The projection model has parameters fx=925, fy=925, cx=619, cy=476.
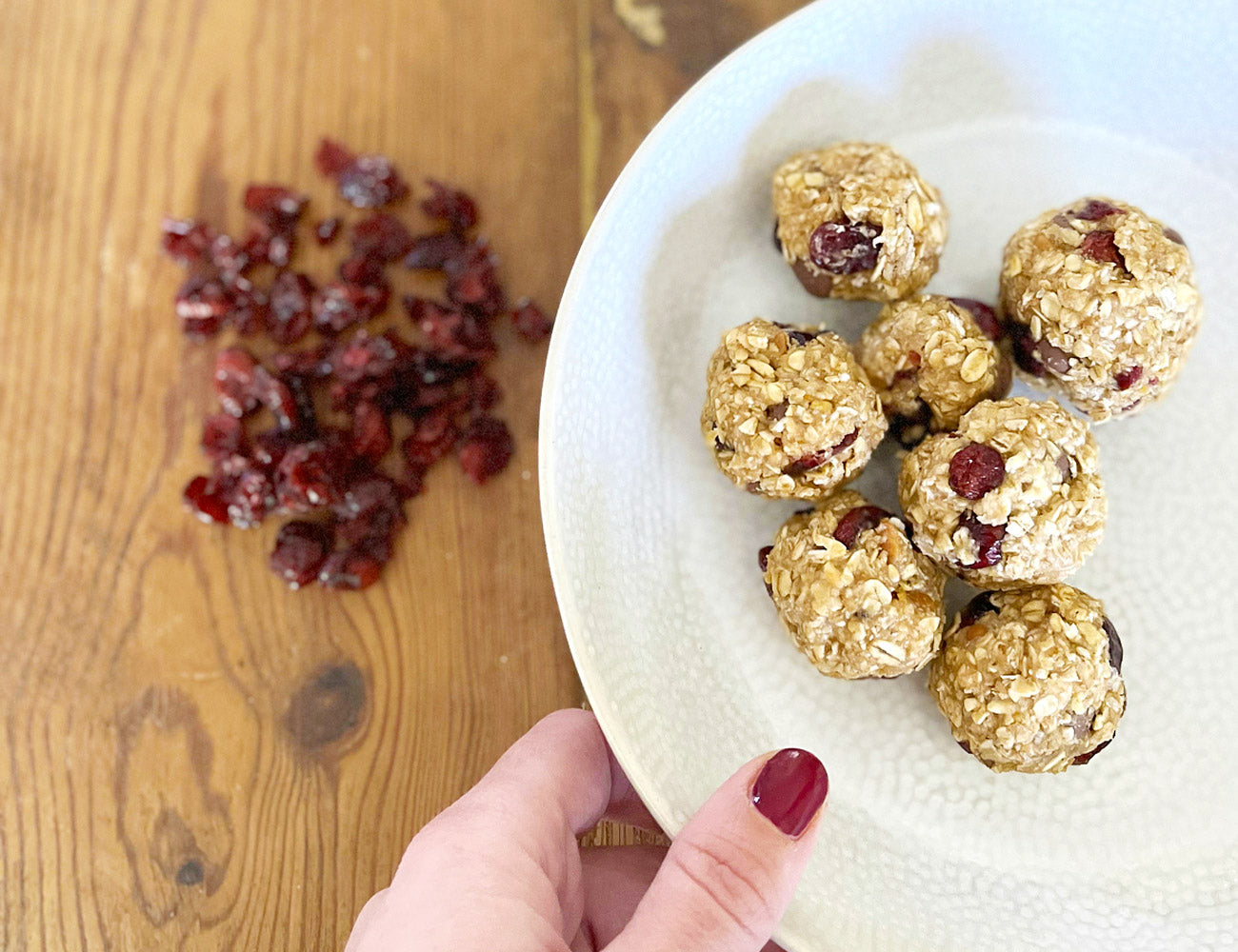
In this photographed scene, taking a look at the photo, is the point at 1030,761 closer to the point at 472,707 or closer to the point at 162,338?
the point at 472,707

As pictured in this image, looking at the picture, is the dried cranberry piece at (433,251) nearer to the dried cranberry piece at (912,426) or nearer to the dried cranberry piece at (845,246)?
the dried cranberry piece at (845,246)

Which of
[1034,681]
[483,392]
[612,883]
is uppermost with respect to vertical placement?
[483,392]

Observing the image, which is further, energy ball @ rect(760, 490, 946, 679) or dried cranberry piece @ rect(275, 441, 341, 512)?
dried cranberry piece @ rect(275, 441, 341, 512)

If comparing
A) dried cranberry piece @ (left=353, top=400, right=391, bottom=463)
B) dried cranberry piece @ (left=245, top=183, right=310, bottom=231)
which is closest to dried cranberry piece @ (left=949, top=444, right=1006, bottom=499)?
dried cranberry piece @ (left=353, top=400, right=391, bottom=463)

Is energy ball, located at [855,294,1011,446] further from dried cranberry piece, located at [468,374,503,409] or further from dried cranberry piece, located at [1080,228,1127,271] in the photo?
dried cranberry piece, located at [468,374,503,409]

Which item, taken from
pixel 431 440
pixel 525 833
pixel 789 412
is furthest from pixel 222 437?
pixel 789 412

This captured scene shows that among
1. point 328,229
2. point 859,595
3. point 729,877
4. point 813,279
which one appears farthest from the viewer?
point 328,229

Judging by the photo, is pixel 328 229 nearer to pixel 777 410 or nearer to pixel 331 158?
pixel 331 158
